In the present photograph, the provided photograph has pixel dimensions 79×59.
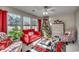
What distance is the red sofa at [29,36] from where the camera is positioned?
5.53ft

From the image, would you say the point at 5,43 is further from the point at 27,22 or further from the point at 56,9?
the point at 56,9

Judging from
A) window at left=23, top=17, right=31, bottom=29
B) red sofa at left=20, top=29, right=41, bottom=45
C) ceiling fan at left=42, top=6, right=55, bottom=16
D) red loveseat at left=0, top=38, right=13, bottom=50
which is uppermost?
ceiling fan at left=42, top=6, right=55, bottom=16

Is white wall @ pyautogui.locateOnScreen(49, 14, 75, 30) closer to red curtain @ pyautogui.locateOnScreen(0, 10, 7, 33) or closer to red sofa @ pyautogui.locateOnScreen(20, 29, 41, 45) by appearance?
red sofa @ pyautogui.locateOnScreen(20, 29, 41, 45)

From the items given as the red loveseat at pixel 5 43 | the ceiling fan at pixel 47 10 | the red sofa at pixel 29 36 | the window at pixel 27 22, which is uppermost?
the ceiling fan at pixel 47 10

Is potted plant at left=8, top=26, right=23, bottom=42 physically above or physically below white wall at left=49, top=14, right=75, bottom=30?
below

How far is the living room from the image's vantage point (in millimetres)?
1650

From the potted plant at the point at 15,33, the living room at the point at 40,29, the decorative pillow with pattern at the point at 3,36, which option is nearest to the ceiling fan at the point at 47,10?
the living room at the point at 40,29

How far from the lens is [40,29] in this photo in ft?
5.58

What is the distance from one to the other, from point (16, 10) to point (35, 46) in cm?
56

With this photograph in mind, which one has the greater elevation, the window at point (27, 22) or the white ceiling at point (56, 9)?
the white ceiling at point (56, 9)

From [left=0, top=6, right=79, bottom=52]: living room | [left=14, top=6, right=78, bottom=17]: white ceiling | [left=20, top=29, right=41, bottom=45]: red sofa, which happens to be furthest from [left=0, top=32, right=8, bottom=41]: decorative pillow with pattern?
[left=14, top=6, right=78, bottom=17]: white ceiling

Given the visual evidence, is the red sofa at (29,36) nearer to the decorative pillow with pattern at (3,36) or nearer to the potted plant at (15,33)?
the potted plant at (15,33)

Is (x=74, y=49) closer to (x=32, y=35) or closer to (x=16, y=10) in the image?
(x=32, y=35)

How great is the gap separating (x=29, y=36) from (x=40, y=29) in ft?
0.60
